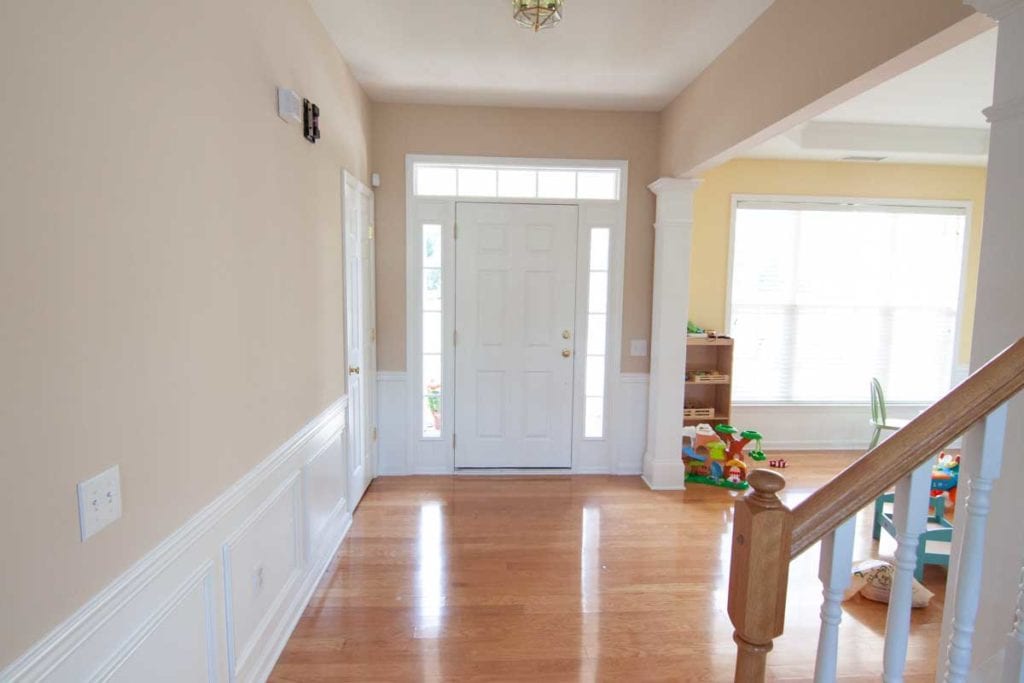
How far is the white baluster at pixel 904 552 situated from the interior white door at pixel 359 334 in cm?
273

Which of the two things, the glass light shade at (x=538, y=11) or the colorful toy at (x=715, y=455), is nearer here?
the glass light shade at (x=538, y=11)

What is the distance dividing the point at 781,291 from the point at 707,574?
2.98 meters

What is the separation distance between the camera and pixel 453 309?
397 centimetres

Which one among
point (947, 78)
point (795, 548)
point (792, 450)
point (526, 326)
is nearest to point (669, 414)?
point (526, 326)

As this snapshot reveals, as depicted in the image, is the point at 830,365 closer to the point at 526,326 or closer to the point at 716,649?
the point at 526,326

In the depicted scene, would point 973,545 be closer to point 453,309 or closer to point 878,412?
point 453,309

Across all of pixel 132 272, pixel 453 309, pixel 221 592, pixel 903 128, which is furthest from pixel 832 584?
pixel 903 128

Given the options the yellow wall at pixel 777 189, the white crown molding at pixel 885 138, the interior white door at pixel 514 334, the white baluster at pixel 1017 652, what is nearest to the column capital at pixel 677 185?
the interior white door at pixel 514 334

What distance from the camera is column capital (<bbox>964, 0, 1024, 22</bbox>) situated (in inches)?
48.1

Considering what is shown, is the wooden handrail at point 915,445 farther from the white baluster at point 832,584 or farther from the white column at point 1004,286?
the white column at point 1004,286

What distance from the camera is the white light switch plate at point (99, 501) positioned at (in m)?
1.07

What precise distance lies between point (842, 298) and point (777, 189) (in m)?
1.15

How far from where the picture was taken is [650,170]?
3980mm

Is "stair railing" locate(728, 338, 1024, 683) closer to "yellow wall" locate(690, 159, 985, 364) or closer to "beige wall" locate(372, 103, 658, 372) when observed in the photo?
"beige wall" locate(372, 103, 658, 372)
